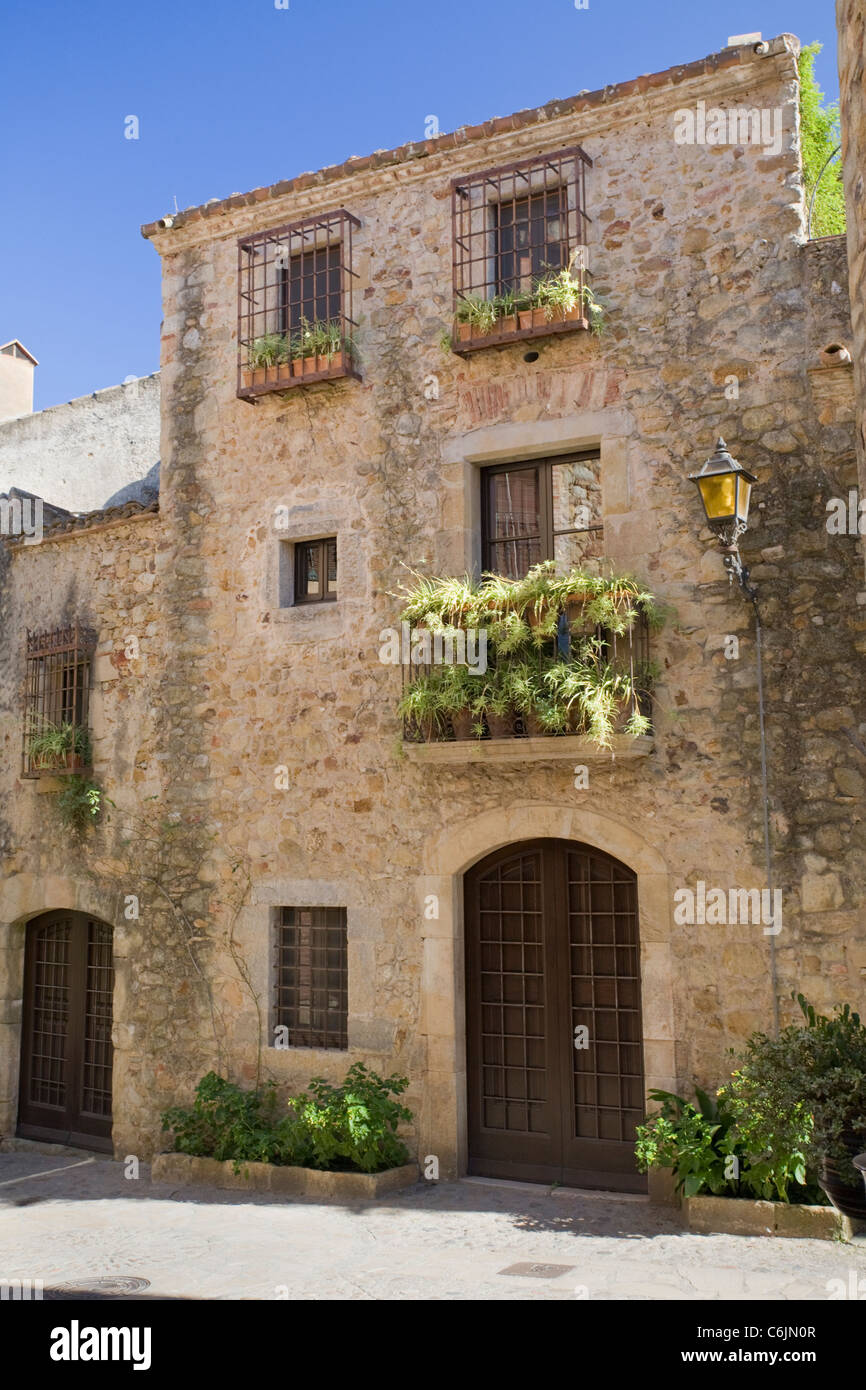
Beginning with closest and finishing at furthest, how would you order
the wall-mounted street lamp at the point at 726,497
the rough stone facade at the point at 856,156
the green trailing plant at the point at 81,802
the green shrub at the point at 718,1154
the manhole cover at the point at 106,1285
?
1. the rough stone facade at the point at 856,156
2. the manhole cover at the point at 106,1285
3. the green shrub at the point at 718,1154
4. the wall-mounted street lamp at the point at 726,497
5. the green trailing plant at the point at 81,802

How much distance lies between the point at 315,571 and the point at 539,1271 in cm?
548

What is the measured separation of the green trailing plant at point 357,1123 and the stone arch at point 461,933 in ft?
0.80

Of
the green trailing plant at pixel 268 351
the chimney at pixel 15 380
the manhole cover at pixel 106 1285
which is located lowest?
the manhole cover at pixel 106 1285

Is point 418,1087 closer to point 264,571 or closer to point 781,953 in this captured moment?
point 781,953

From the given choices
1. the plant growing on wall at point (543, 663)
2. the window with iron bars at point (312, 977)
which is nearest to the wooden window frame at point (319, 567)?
the plant growing on wall at point (543, 663)

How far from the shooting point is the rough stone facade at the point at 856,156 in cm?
460

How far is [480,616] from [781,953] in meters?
2.90

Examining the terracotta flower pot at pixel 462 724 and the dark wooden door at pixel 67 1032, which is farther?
the dark wooden door at pixel 67 1032

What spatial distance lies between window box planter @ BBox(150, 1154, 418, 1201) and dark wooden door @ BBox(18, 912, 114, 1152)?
5.78 feet

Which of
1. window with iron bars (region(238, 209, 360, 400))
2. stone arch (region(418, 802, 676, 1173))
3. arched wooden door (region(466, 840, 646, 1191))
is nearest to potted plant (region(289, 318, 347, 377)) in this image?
window with iron bars (region(238, 209, 360, 400))

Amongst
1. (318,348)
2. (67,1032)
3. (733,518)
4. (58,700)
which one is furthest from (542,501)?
(67,1032)

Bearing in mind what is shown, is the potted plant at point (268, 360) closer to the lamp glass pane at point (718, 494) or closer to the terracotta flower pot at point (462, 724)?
the terracotta flower pot at point (462, 724)

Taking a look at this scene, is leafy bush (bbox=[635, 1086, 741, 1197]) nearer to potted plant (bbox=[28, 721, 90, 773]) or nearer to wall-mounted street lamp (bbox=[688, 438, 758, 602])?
wall-mounted street lamp (bbox=[688, 438, 758, 602])

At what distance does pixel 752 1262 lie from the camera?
19.6ft
